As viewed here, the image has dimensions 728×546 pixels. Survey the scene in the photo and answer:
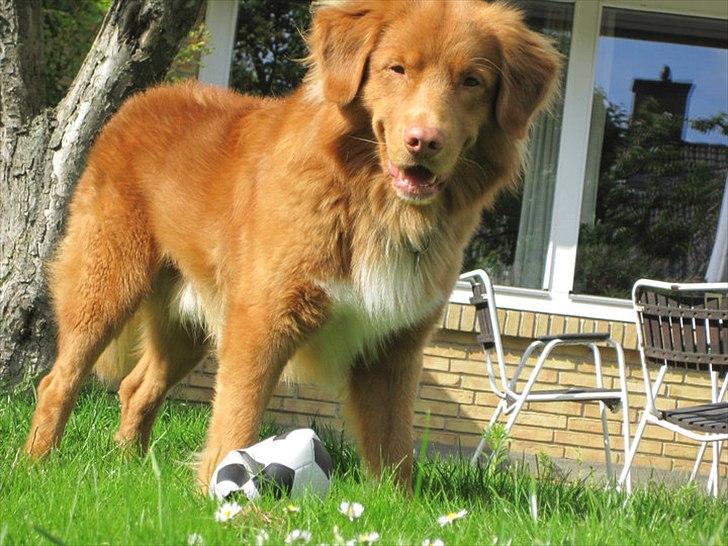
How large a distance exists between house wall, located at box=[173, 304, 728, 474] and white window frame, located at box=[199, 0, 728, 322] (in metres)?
0.55

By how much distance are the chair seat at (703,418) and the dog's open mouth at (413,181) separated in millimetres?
1554

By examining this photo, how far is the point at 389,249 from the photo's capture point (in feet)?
11.9

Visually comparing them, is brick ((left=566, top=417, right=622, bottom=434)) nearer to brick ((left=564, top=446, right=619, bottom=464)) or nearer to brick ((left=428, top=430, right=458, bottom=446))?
brick ((left=564, top=446, right=619, bottom=464))

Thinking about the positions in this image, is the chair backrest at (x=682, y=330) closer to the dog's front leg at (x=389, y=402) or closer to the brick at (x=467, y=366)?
the dog's front leg at (x=389, y=402)

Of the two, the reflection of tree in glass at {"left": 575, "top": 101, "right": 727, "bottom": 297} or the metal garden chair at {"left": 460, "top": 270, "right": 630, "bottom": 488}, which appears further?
the reflection of tree in glass at {"left": 575, "top": 101, "right": 727, "bottom": 297}

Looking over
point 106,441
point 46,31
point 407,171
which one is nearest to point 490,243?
point 46,31

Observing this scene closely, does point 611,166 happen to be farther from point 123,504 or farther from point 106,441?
point 123,504

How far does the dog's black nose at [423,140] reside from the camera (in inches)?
126

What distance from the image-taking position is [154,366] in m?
4.85

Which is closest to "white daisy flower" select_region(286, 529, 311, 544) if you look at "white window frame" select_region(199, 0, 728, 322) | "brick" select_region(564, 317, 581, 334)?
"brick" select_region(564, 317, 581, 334)

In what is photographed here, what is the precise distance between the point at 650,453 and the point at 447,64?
15.7 ft

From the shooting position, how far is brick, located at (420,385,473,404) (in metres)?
7.43

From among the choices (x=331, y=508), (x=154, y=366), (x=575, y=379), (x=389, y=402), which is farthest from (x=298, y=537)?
(x=575, y=379)

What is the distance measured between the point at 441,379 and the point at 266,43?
2.78 m
